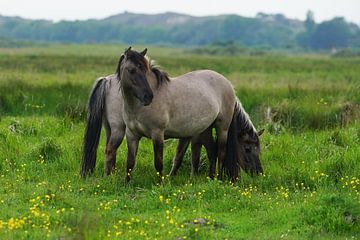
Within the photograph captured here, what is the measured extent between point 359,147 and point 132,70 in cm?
483

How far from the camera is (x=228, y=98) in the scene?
1076cm

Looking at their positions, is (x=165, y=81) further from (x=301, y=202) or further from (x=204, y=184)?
(x=301, y=202)

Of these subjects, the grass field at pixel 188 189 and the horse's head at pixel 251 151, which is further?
the horse's head at pixel 251 151

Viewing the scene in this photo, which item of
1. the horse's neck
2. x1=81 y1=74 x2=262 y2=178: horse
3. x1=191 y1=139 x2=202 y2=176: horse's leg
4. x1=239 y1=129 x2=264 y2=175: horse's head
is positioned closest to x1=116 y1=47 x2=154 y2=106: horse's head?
the horse's neck

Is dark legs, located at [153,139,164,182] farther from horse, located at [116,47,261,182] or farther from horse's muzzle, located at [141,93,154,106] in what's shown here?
horse's muzzle, located at [141,93,154,106]

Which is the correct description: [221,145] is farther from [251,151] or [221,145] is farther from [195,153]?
[251,151]

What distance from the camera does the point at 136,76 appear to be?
915 centimetres

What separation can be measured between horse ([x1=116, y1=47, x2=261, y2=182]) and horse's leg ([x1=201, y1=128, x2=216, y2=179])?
11 centimetres

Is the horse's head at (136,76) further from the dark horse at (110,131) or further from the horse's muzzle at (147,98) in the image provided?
the dark horse at (110,131)

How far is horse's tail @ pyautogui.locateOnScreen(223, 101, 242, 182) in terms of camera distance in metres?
10.6

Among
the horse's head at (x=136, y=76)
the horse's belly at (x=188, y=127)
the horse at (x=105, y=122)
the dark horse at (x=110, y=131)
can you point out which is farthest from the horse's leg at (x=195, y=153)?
the horse's head at (x=136, y=76)

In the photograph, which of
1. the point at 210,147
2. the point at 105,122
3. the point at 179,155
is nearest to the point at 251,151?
the point at 210,147

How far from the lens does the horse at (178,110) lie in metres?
9.25

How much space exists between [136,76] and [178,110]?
3.57 feet
